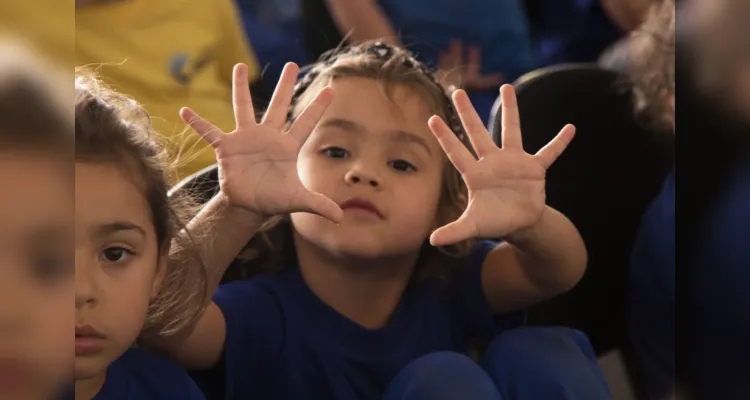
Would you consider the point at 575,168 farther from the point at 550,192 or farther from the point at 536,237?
the point at 536,237

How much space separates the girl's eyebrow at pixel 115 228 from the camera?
1.28 feet

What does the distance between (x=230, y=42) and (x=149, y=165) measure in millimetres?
433

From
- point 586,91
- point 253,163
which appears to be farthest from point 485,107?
point 253,163

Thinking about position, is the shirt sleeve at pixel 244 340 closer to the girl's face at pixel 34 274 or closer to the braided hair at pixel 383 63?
the braided hair at pixel 383 63

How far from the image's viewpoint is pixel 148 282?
0.44m

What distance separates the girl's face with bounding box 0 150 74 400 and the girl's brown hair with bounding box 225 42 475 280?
315mm

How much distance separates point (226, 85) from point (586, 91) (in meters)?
0.36

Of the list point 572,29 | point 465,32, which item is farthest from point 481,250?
point 572,29

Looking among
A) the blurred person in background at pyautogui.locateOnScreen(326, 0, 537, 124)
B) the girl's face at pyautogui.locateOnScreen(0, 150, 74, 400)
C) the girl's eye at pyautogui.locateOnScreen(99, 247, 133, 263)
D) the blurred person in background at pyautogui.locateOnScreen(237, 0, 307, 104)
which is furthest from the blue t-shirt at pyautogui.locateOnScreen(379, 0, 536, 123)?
the girl's face at pyautogui.locateOnScreen(0, 150, 74, 400)

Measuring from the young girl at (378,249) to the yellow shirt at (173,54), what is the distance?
0.09 metres

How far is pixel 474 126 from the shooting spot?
0.50 meters

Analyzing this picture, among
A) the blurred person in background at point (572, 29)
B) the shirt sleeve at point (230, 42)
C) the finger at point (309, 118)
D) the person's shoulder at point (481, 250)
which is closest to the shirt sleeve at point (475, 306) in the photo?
the person's shoulder at point (481, 250)

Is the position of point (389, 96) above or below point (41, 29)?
below

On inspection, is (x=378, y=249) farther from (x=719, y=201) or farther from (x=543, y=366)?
(x=719, y=201)
